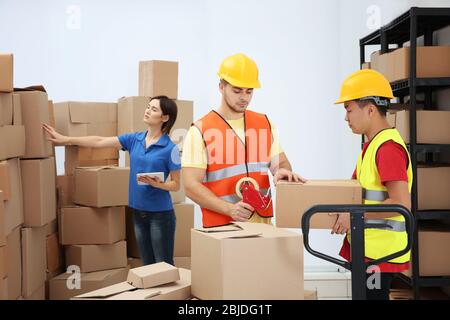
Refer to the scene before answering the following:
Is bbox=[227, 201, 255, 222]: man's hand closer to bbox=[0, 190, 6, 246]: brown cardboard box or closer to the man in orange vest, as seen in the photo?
the man in orange vest

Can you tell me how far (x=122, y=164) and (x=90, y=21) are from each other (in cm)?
125

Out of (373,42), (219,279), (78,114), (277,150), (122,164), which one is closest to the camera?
(219,279)

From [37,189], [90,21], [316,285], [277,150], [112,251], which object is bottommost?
[316,285]

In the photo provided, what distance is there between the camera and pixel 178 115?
4730 mm

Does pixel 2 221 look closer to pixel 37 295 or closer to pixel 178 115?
pixel 37 295

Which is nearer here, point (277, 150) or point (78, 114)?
point (277, 150)

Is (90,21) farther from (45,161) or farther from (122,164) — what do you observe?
(45,161)

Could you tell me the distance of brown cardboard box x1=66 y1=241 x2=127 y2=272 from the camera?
4.56 m

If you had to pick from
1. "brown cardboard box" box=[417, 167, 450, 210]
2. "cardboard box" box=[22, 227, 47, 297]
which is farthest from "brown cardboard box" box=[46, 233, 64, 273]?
"brown cardboard box" box=[417, 167, 450, 210]

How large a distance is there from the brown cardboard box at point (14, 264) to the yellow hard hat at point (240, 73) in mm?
1464

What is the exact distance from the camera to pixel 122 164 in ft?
16.6

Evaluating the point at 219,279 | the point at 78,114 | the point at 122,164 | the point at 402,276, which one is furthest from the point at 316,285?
the point at 219,279

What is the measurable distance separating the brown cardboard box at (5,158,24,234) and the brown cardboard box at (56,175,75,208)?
44.3 inches

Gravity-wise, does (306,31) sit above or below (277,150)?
above
